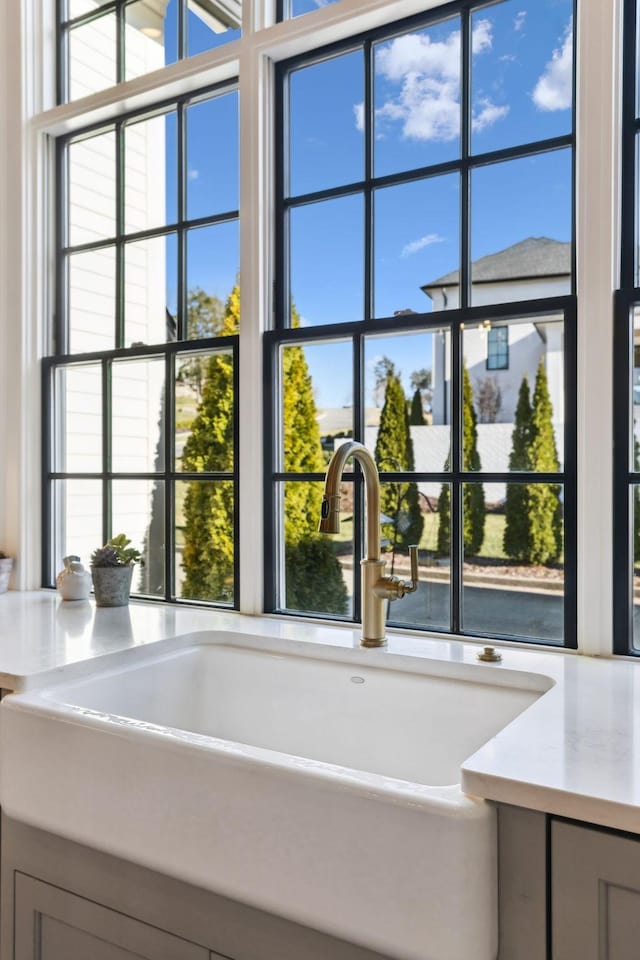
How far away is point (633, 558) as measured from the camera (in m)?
1.48

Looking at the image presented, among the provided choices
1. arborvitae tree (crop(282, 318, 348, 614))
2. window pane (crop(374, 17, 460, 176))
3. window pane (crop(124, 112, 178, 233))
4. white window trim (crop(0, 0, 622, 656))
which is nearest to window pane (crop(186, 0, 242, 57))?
white window trim (crop(0, 0, 622, 656))

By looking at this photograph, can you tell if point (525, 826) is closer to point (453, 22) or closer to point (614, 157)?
point (614, 157)

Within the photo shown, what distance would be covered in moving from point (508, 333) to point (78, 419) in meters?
1.47

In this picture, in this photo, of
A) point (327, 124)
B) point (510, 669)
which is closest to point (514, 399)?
point (510, 669)

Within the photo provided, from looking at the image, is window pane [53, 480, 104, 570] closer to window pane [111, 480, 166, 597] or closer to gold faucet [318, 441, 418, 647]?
window pane [111, 480, 166, 597]

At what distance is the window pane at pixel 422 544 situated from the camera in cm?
176

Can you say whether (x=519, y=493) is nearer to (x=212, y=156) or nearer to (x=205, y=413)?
(x=205, y=413)

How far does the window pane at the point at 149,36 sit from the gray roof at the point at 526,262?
1.23 m

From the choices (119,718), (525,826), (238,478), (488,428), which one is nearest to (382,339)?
(488,428)

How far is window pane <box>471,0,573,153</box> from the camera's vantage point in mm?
1604

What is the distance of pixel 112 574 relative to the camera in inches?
79.4

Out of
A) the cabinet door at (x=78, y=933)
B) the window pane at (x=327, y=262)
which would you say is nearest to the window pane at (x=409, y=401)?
the window pane at (x=327, y=262)

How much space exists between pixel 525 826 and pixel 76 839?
72cm

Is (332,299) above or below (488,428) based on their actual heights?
above
